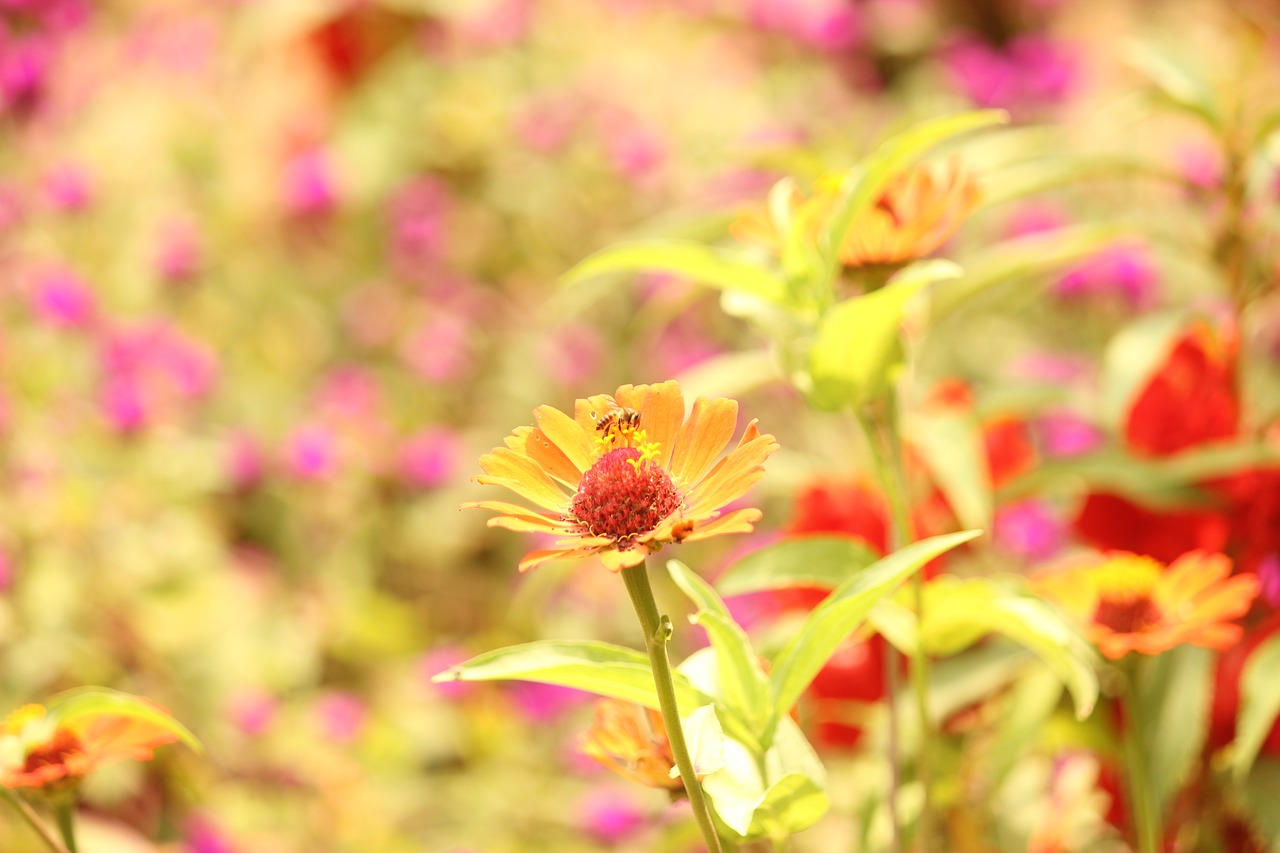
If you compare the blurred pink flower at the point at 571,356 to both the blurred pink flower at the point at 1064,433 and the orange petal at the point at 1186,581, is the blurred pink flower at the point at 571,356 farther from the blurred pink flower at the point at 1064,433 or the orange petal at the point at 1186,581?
the orange petal at the point at 1186,581

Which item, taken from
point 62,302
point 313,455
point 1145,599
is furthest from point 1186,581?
point 62,302

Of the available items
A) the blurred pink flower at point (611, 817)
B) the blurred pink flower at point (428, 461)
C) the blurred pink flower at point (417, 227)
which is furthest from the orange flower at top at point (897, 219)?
the blurred pink flower at point (417, 227)

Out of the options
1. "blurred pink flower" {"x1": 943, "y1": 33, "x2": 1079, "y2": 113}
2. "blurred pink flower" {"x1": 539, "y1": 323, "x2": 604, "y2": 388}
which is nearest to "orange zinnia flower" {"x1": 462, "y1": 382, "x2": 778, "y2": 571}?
"blurred pink flower" {"x1": 539, "y1": 323, "x2": 604, "y2": 388}

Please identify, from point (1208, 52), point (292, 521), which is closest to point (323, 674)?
point (292, 521)

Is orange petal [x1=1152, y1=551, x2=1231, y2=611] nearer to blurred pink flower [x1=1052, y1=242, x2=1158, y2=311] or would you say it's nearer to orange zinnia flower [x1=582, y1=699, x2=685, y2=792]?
orange zinnia flower [x1=582, y1=699, x2=685, y2=792]

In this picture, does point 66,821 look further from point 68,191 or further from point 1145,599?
point 68,191

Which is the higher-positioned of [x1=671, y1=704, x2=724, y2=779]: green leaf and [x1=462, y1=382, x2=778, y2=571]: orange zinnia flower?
[x1=462, y1=382, x2=778, y2=571]: orange zinnia flower
